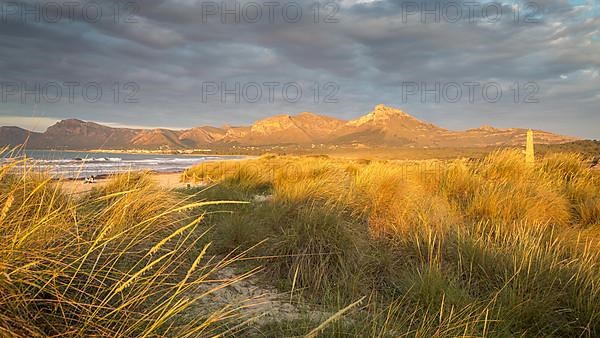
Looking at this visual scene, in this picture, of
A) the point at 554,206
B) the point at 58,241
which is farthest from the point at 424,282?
the point at 554,206

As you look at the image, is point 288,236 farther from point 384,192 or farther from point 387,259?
point 384,192

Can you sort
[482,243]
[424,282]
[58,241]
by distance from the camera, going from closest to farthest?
[58,241] → [424,282] → [482,243]

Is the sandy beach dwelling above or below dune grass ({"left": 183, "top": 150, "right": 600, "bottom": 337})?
above

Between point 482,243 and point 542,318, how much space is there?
97 centimetres

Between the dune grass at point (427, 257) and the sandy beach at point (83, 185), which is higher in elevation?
the sandy beach at point (83, 185)

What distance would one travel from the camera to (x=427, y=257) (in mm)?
3762

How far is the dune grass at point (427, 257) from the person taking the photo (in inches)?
106

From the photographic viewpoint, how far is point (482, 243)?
12.1ft

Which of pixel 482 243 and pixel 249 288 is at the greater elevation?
pixel 482 243

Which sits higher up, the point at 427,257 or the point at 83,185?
the point at 83,185

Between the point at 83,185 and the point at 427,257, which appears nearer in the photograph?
the point at 427,257

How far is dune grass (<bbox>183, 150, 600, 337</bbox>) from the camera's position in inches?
106

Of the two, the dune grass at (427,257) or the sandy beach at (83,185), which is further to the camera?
the sandy beach at (83,185)

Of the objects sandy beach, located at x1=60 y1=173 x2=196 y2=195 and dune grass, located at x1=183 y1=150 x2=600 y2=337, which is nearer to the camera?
dune grass, located at x1=183 y1=150 x2=600 y2=337
